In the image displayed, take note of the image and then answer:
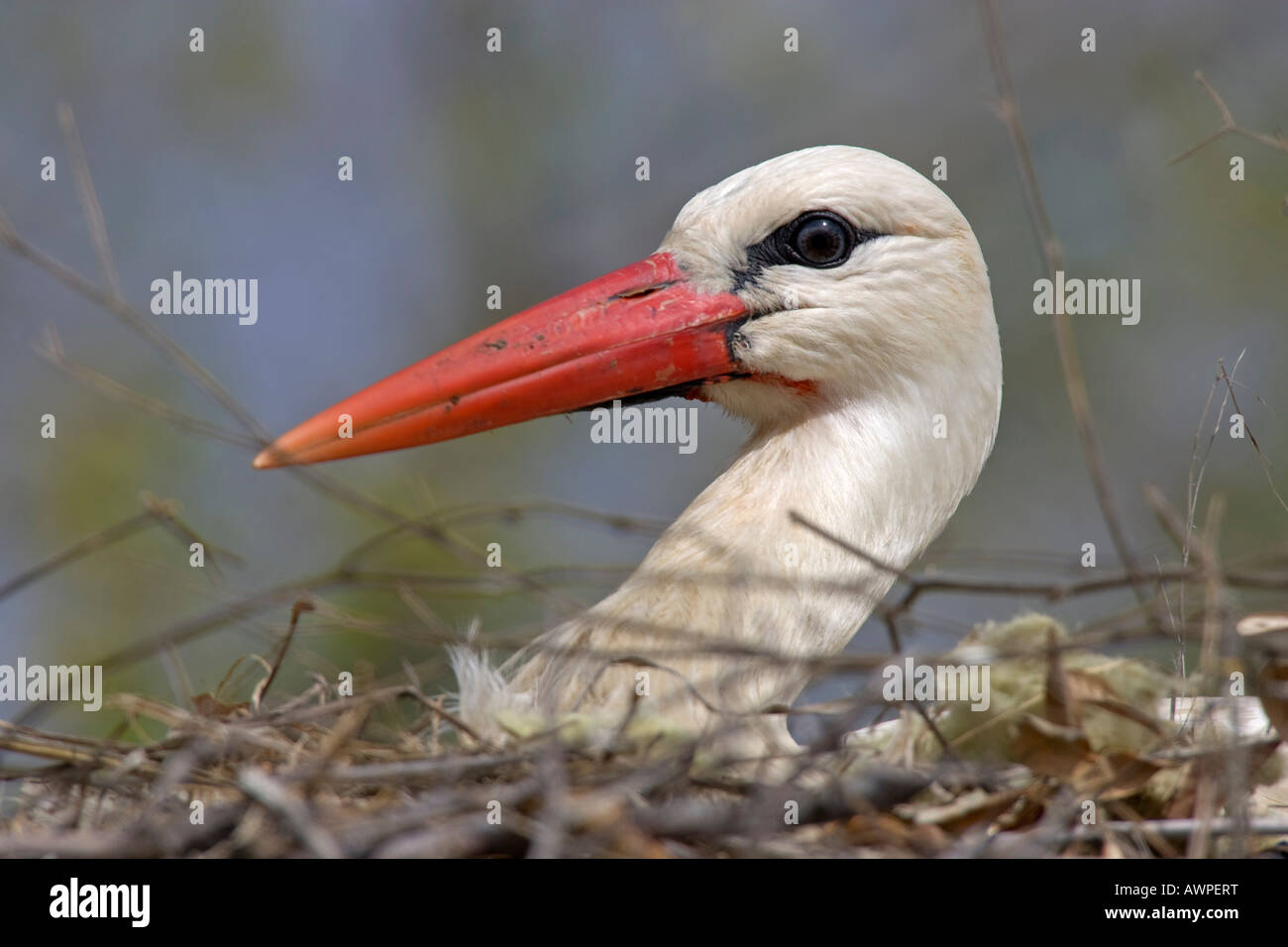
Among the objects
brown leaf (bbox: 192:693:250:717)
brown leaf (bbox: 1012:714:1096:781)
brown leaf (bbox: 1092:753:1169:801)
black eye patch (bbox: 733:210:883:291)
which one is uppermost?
black eye patch (bbox: 733:210:883:291)

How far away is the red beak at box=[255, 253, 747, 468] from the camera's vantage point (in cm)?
276

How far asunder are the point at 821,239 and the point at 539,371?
2.20 feet

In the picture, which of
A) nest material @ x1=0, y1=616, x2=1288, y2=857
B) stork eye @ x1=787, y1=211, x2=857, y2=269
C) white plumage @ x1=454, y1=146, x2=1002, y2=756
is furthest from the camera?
stork eye @ x1=787, y1=211, x2=857, y2=269

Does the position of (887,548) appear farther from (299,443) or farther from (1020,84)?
(1020,84)

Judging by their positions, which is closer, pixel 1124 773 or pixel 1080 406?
pixel 1080 406

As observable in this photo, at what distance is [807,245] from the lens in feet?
9.40

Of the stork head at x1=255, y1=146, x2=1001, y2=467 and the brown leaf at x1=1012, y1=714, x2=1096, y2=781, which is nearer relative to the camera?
the brown leaf at x1=1012, y1=714, x2=1096, y2=781

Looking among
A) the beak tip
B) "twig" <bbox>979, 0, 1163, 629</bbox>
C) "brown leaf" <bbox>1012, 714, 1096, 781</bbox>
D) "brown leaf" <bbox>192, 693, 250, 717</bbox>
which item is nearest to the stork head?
the beak tip

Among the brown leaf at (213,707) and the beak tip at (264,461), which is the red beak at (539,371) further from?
the brown leaf at (213,707)

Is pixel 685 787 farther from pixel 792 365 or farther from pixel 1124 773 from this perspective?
pixel 792 365

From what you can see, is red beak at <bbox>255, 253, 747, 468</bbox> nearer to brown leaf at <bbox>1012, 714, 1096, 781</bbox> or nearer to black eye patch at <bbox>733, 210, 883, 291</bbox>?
black eye patch at <bbox>733, 210, 883, 291</bbox>

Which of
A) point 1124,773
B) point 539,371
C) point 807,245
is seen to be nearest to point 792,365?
point 807,245

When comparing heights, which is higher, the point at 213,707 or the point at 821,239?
the point at 821,239

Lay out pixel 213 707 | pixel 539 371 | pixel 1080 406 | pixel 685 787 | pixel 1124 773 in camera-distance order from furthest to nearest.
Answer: pixel 539 371
pixel 213 707
pixel 1124 773
pixel 685 787
pixel 1080 406
